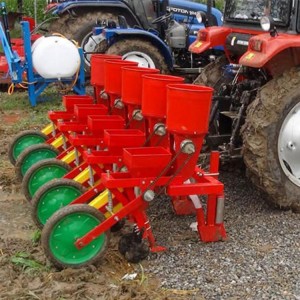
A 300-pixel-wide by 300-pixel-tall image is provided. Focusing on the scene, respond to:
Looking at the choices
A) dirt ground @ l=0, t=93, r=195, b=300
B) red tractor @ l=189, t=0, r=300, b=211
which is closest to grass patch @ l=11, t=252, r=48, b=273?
dirt ground @ l=0, t=93, r=195, b=300

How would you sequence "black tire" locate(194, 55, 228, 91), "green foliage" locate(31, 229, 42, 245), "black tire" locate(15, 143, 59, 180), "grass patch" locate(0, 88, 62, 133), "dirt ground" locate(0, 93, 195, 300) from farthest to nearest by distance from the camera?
"grass patch" locate(0, 88, 62, 133) → "black tire" locate(194, 55, 228, 91) → "black tire" locate(15, 143, 59, 180) → "green foliage" locate(31, 229, 42, 245) → "dirt ground" locate(0, 93, 195, 300)

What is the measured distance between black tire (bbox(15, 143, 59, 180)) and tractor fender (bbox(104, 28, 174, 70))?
4.03 m

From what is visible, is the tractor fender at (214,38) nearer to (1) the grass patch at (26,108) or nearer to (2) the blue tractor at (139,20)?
(1) the grass patch at (26,108)

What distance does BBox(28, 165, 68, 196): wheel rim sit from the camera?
406cm

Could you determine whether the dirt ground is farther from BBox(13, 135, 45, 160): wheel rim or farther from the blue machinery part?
the blue machinery part

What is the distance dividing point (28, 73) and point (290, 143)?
16.1ft

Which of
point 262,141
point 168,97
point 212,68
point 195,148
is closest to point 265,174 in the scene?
point 262,141

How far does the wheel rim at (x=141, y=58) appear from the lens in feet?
27.5

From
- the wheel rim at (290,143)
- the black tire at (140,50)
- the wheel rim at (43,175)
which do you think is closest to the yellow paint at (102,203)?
the wheel rim at (43,175)

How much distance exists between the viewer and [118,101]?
4125mm

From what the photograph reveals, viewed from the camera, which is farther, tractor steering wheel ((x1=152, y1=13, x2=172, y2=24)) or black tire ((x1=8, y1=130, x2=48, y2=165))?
tractor steering wheel ((x1=152, y1=13, x2=172, y2=24))

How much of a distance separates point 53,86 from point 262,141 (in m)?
6.28

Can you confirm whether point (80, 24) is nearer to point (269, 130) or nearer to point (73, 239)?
point (269, 130)

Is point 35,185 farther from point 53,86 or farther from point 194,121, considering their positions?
point 53,86
